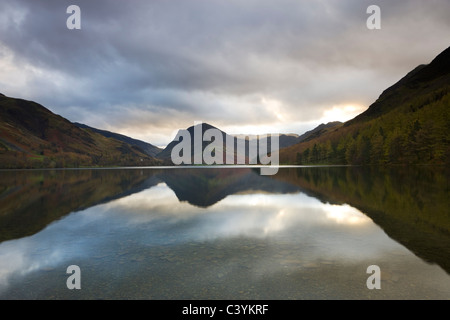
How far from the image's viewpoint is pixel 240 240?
18.5m

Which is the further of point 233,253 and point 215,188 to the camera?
point 215,188

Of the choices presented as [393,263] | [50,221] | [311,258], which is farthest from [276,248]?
[50,221]

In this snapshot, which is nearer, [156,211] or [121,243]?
[121,243]

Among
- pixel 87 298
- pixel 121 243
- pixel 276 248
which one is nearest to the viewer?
pixel 87 298

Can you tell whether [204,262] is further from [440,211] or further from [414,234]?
[440,211]

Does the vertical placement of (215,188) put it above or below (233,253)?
below

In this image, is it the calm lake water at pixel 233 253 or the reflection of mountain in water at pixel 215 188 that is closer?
the calm lake water at pixel 233 253

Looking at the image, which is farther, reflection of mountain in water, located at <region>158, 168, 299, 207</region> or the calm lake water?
reflection of mountain in water, located at <region>158, 168, 299, 207</region>

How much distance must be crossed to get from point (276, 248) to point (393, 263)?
20.2 ft

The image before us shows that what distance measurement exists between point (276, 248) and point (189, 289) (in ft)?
23.8

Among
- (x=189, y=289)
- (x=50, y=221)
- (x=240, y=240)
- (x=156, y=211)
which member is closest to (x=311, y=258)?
(x=240, y=240)

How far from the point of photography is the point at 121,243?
1841 cm
